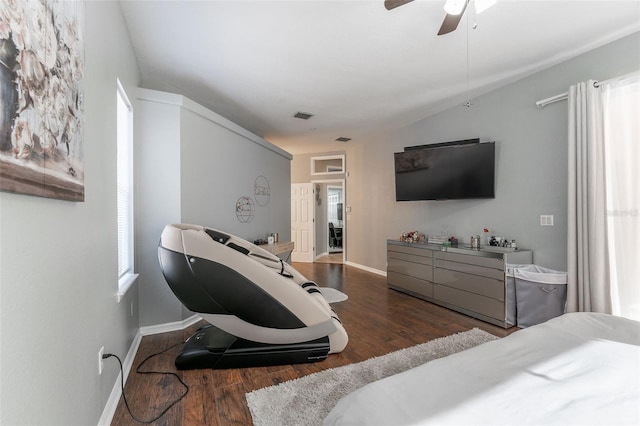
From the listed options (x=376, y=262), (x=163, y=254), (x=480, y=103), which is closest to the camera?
(x=163, y=254)

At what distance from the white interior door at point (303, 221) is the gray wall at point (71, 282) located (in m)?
5.22

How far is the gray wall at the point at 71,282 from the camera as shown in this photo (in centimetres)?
78

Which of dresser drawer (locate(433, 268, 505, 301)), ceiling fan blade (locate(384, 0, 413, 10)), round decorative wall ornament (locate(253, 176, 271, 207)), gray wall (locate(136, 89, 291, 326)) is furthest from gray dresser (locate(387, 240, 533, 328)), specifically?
gray wall (locate(136, 89, 291, 326))

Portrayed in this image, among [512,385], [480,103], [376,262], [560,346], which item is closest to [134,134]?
[512,385]

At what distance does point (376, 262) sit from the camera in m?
5.80

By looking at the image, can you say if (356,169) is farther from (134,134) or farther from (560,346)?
(560,346)

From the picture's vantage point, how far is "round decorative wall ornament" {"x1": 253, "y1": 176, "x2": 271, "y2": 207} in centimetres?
439

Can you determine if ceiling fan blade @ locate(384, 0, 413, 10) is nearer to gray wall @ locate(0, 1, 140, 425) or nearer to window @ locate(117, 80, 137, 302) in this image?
gray wall @ locate(0, 1, 140, 425)

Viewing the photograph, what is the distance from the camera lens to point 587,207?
2.65 m

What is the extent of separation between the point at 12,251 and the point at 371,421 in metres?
1.12

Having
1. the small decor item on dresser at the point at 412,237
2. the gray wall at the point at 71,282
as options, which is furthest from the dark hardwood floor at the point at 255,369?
the small decor item on dresser at the point at 412,237

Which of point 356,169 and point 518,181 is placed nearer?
point 518,181

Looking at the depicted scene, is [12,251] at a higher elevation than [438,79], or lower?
lower

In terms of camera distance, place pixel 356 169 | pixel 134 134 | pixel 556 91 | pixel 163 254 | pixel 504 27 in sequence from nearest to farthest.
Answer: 1. pixel 163 254
2. pixel 504 27
3. pixel 134 134
4. pixel 556 91
5. pixel 356 169
